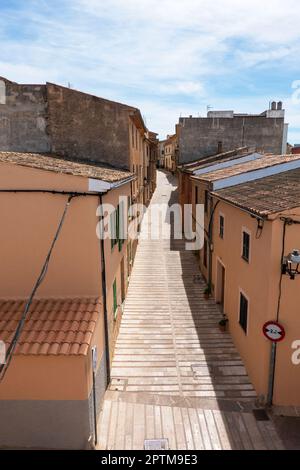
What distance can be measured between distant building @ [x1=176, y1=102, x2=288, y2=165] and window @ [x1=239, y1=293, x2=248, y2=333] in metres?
20.1

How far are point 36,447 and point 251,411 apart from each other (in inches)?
221

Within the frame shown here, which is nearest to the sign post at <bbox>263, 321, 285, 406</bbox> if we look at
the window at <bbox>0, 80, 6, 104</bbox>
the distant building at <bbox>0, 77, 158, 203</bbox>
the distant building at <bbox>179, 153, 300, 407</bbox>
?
the distant building at <bbox>179, 153, 300, 407</bbox>

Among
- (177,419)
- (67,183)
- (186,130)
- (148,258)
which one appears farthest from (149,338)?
(186,130)

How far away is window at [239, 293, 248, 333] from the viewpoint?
1140 cm

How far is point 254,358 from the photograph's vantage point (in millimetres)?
10406

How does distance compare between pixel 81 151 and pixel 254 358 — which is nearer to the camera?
pixel 254 358

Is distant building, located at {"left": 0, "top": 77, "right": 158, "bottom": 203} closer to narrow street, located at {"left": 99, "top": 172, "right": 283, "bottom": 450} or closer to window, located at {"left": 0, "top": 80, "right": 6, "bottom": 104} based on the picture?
window, located at {"left": 0, "top": 80, "right": 6, "bottom": 104}

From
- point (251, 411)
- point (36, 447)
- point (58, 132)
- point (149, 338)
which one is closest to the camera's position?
point (36, 447)

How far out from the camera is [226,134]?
97.8 feet

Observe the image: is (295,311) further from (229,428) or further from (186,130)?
(186,130)

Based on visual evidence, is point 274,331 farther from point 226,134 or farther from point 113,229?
point 226,134

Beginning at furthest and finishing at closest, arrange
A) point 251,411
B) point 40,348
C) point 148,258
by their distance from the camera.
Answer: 1. point 148,258
2. point 251,411
3. point 40,348

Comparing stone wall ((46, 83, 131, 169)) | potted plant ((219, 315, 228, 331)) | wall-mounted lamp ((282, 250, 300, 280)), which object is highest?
stone wall ((46, 83, 131, 169))
